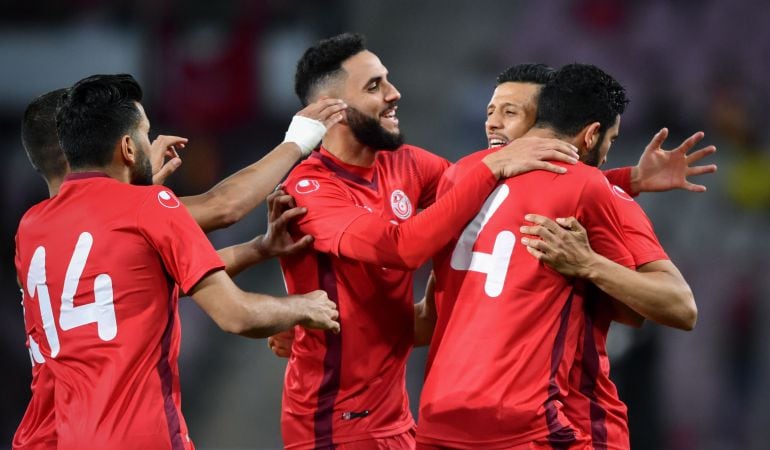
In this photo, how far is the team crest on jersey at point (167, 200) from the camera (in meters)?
3.32

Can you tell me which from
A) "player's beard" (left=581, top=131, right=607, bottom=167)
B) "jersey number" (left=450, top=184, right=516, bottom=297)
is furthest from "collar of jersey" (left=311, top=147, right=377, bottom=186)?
"player's beard" (left=581, top=131, right=607, bottom=167)

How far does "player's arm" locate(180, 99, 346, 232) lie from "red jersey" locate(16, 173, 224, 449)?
56 cm

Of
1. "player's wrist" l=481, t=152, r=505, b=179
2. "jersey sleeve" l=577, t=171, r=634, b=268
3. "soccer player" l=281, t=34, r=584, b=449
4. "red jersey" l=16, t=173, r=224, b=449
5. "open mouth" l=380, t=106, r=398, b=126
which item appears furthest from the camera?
"open mouth" l=380, t=106, r=398, b=126

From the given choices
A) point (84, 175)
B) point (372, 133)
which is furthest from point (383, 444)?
point (84, 175)

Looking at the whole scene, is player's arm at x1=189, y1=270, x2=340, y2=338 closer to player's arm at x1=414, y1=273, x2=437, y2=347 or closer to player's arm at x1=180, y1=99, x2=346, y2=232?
player's arm at x1=180, y1=99, x2=346, y2=232

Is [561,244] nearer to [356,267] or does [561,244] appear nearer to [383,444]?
[356,267]

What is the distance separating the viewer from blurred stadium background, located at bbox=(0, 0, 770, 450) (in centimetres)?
878

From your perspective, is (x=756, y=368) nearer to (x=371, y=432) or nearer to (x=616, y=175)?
(x=616, y=175)

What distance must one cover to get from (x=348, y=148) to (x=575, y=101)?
3.82ft

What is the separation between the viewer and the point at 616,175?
4465mm

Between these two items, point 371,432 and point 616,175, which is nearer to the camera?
point 371,432

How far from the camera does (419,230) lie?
3576 mm

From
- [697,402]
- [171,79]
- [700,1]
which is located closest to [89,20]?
[171,79]

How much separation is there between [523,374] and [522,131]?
1164 mm
